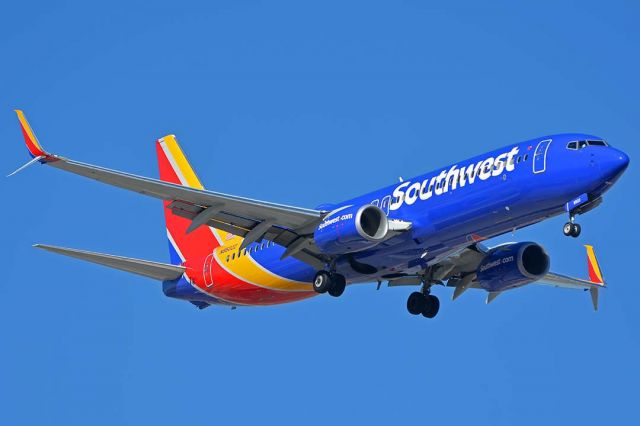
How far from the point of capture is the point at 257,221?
44.2 meters

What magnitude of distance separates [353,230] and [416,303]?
7.68 m

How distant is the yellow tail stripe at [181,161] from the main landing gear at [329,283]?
11419 millimetres

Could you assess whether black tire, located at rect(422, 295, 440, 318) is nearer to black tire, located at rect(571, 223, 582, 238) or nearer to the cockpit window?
black tire, located at rect(571, 223, 582, 238)

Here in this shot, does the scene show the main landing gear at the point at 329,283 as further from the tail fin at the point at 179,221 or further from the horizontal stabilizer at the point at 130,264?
the tail fin at the point at 179,221

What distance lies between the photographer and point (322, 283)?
4431cm

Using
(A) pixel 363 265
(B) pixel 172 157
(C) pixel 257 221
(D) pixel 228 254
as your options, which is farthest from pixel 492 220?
(B) pixel 172 157

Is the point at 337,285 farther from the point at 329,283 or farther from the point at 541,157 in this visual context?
the point at 541,157

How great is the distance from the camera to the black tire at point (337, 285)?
146 ft

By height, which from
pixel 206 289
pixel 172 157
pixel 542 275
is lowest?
pixel 206 289

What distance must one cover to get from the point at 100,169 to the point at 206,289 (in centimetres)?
1078

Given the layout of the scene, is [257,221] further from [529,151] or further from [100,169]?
[529,151]

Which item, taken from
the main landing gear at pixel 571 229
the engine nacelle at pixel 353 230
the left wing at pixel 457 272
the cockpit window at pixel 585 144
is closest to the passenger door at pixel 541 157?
the cockpit window at pixel 585 144

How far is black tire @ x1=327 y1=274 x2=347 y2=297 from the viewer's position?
44.4 meters

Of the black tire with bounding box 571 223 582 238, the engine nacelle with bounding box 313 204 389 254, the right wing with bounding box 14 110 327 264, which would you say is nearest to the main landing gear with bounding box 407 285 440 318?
the right wing with bounding box 14 110 327 264
